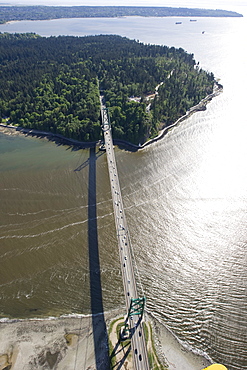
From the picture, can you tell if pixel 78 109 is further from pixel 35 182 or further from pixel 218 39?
pixel 218 39

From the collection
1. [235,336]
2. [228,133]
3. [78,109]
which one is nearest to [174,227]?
[235,336]

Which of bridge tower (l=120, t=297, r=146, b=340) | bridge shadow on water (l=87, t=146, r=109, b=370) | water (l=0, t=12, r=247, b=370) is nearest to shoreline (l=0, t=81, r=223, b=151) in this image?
water (l=0, t=12, r=247, b=370)

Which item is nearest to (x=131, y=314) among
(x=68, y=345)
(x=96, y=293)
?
(x=96, y=293)

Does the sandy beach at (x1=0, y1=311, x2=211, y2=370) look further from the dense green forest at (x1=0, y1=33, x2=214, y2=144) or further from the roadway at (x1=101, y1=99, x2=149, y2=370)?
the dense green forest at (x1=0, y1=33, x2=214, y2=144)

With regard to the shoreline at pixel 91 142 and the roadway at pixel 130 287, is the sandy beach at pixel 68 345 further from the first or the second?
the shoreline at pixel 91 142

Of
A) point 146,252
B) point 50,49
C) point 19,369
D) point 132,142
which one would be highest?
point 50,49

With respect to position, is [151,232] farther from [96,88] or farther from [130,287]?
[96,88]

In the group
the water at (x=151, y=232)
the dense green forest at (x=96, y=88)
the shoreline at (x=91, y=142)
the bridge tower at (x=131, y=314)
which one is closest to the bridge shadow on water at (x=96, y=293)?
the water at (x=151, y=232)
